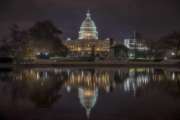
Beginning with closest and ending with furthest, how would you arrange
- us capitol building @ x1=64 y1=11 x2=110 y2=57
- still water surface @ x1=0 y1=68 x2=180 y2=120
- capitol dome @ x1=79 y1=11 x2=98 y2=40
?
still water surface @ x1=0 y1=68 x2=180 y2=120 → us capitol building @ x1=64 y1=11 x2=110 y2=57 → capitol dome @ x1=79 y1=11 x2=98 y2=40

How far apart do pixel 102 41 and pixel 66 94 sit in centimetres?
11908

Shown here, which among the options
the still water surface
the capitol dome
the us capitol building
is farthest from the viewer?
the capitol dome

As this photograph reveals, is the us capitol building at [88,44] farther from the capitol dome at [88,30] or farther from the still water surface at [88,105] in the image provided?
the still water surface at [88,105]

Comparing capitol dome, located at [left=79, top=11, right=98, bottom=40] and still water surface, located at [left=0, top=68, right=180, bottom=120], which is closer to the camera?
still water surface, located at [left=0, top=68, right=180, bottom=120]

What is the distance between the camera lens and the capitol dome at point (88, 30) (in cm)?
14575

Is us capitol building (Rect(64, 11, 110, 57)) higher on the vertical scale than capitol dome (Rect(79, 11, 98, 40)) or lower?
lower

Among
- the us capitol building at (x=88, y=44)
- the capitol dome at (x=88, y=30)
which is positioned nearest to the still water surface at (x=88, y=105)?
the us capitol building at (x=88, y=44)

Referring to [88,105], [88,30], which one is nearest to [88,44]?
[88,30]

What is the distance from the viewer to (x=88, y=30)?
145750 mm

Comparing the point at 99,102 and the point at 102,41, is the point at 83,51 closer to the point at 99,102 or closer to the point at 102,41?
the point at 102,41

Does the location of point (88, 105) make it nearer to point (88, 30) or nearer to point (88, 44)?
point (88, 44)

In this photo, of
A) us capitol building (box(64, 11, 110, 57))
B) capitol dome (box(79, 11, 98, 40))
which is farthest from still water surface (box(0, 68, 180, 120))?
capitol dome (box(79, 11, 98, 40))

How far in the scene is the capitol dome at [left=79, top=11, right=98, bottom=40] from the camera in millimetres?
→ 145750

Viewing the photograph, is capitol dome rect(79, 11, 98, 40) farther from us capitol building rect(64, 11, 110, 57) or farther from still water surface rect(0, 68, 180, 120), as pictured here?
still water surface rect(0, 68, 180, 120)
